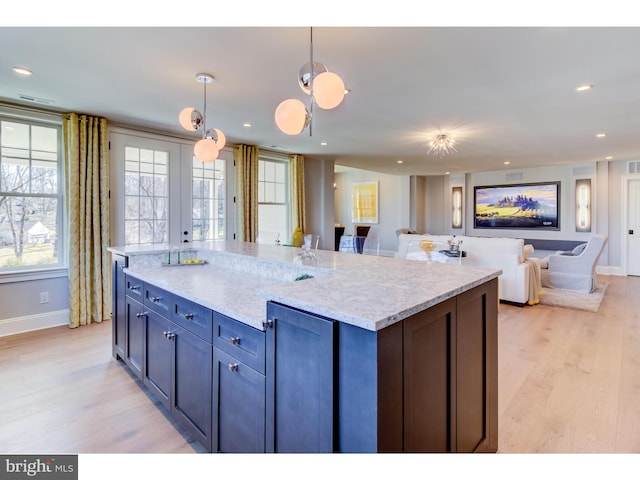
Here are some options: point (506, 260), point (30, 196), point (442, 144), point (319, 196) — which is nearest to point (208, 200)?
point (30, 196)

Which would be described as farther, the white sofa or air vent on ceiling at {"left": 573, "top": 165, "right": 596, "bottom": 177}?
air vent on ceiling at {"left": 573, "top": 165, "right": 596, "bottom": 177}

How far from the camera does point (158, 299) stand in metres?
Result: 2.17

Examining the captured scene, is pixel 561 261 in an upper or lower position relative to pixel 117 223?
lower

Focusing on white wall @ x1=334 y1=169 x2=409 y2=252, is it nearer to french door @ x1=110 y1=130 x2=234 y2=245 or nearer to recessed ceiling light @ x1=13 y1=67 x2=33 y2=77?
french door @ x1=110 y1=130 x2=234 y2=245

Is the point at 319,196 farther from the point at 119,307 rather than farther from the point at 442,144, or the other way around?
the point at 119,307

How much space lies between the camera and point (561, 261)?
5.64 m

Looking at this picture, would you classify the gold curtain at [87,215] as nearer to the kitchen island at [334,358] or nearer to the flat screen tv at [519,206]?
the kitchen island at [334,358]

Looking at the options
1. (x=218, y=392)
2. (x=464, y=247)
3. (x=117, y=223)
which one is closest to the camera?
(x=218, y=392)

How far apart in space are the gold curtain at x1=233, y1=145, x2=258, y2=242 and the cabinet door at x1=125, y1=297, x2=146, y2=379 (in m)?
3.16

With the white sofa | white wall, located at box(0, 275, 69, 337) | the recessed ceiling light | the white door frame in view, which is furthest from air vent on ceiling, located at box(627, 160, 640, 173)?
white wall, located at box(0, 275, 69, 337)

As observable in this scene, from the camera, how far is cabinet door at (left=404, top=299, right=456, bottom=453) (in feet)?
3.63

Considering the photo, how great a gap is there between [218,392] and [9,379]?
2251mm
